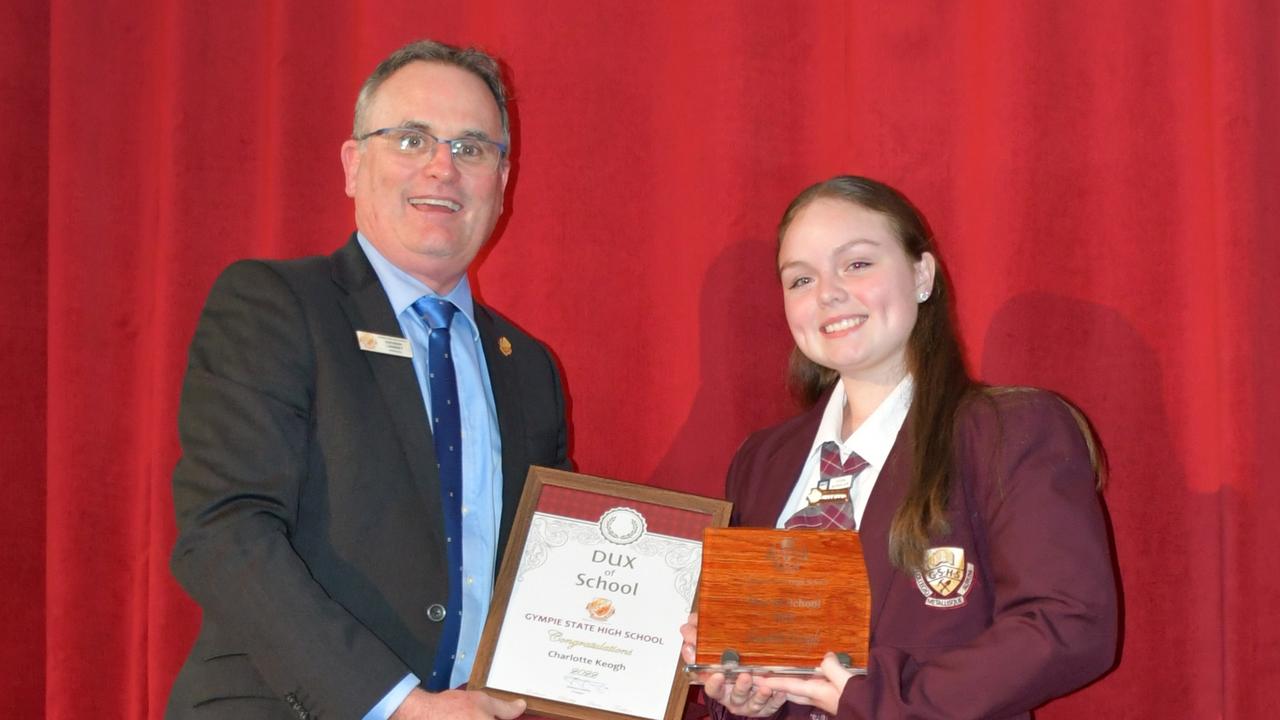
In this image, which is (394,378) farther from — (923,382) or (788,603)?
(923,382)

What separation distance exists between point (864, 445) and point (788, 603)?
508 mm

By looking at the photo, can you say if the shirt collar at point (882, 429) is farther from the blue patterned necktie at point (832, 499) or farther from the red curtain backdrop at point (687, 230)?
the red curtain backdrop at point (687, 230)

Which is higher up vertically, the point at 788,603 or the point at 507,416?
the point at 507,416

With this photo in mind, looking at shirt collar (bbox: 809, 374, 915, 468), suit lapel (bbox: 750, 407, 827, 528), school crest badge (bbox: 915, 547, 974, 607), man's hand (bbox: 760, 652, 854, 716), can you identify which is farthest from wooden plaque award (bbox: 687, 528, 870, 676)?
suit lapel (bbox: 750, 407, 827, 528)

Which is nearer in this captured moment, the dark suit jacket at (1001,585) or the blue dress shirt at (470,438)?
the dark suit jacket at (1001,585)

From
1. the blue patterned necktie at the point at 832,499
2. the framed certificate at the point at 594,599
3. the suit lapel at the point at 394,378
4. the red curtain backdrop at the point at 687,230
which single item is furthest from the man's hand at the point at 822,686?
the red curtain backdrop at the point at 687,230

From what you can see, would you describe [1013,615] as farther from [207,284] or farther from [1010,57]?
[207,284]

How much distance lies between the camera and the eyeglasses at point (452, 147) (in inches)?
103

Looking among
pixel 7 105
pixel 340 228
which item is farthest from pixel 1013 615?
pixel 7 105

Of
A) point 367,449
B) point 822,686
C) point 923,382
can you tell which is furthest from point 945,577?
point 367,449

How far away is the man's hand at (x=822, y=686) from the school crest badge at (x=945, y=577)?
0.77 ft

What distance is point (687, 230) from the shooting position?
10.7ft

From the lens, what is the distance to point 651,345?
3.30m

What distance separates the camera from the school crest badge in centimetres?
223
